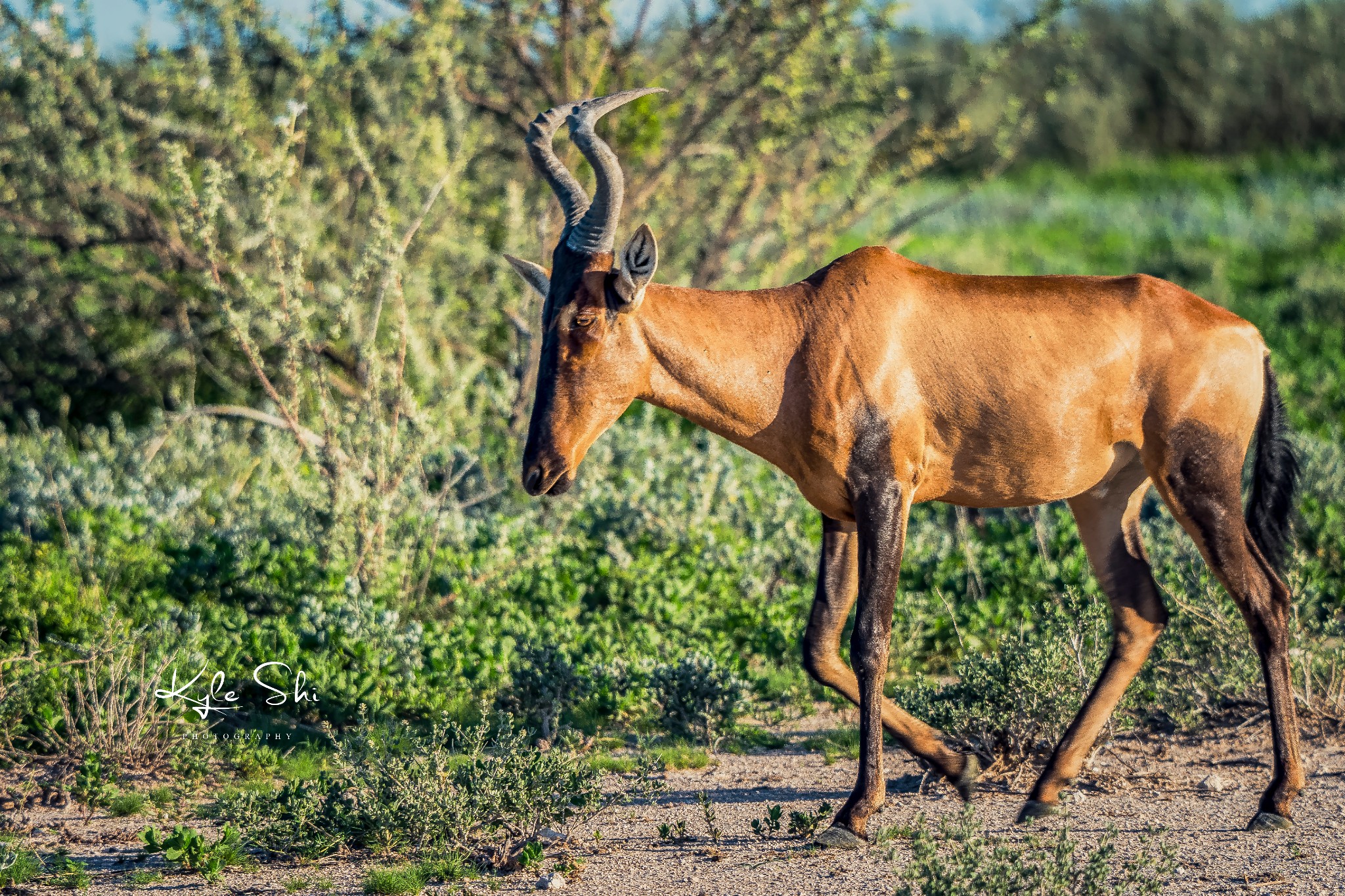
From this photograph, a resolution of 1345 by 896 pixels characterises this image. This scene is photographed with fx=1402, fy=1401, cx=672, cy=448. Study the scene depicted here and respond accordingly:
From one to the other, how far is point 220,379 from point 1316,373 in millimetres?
9581

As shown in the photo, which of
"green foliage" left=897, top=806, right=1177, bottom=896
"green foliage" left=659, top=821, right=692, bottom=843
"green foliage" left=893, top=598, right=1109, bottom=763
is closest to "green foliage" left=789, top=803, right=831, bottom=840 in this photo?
"green foliage" left=659, top=821, right=692, bottom=843

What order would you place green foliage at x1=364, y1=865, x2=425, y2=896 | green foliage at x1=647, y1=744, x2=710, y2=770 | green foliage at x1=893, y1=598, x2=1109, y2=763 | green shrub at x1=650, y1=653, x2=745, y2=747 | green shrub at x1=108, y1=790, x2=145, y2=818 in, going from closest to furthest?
green foliage at x1=364, y1=865, x2=425, y2=896 < green shrub at x1=108, y1=790, x2=145, y2=818 < green foliage at x1=893, y1=598, x2=1109, y2=763 < green foliage at x1=647, y1=744, x2=710, y2=770 < green shrub at x1=650, y1=653, x2=745, y2=747

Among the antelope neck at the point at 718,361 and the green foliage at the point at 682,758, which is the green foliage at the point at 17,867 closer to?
the green foliage at the point at 682,758

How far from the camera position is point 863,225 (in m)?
28.5

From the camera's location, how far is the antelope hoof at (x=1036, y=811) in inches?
204

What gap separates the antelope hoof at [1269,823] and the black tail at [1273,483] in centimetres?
103

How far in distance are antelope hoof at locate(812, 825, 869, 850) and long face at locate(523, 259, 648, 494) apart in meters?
1.55

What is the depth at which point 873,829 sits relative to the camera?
5.09m

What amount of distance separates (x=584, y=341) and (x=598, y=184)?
552 millimetres

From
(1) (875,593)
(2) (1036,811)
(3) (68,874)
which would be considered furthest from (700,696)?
(3) (68,874)

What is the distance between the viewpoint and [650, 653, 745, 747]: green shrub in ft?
20.7

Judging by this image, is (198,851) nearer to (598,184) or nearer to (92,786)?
(92,786)

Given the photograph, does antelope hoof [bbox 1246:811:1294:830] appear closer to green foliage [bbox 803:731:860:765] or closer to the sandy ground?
the sandy ground

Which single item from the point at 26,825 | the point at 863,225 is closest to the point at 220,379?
the point at 26,825
